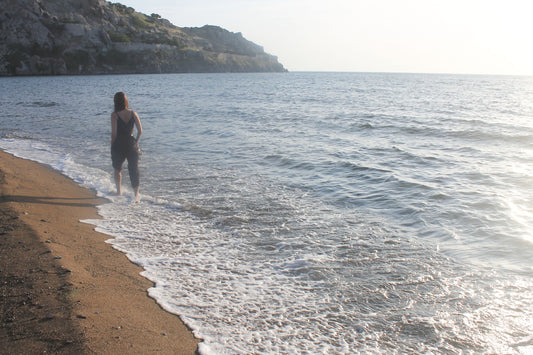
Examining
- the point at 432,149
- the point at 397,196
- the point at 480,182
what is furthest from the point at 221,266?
the point at 432,149

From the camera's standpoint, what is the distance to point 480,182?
396 inches

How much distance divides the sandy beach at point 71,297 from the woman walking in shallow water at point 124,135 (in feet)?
6.30

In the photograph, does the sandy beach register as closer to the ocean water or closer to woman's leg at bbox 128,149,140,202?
the ocean water

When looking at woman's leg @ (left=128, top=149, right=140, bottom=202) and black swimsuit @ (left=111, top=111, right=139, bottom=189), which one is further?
woman's leg @ (left=128, top=149, right=140, bottom=202)

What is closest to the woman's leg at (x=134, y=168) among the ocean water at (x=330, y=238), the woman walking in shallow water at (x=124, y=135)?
the woman walking in shallow water at (x=124, y=135)

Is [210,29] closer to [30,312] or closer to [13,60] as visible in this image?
[13,60]

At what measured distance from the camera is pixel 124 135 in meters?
8.37

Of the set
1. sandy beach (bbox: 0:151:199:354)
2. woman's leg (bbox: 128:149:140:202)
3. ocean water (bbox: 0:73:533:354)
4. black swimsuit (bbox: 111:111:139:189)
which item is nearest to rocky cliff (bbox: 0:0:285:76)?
ocean water (bbox: 0:73:533:354)

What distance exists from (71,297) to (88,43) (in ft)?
401

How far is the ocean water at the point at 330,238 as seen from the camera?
408 centimetres

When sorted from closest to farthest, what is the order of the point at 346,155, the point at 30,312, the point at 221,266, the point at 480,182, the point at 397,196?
the point at 30,312
the point at 221,266
the point at 397,196
the point at 480,182
the point at 346,155

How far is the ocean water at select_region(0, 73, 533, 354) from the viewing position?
4082mm

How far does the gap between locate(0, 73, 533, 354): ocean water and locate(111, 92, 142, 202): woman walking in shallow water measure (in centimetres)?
77

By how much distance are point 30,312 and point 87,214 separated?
4.09 m
